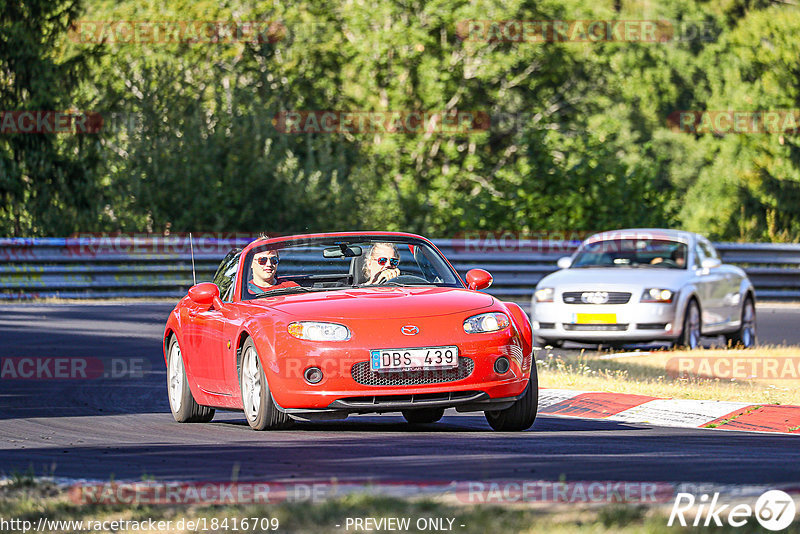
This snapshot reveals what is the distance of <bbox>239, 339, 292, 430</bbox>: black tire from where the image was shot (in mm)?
9656

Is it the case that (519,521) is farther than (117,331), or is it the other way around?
(117,331)

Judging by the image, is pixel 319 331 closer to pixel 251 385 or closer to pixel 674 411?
pixel 251 385

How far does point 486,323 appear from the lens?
9602 millimetres

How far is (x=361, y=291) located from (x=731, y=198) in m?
38.6

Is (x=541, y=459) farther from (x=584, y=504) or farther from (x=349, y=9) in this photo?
(x=349, y=9)

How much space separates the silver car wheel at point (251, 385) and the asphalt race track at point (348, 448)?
0.61ft

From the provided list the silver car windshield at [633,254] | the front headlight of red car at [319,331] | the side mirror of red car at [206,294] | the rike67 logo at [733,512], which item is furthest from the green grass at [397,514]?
the silver car windshield at [633,254]

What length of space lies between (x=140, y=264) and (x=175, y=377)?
44.3ft

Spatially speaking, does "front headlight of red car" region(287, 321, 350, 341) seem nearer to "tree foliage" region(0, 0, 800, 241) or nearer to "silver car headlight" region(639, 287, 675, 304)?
"silver car headlight" region(639, 287, 675, 304)

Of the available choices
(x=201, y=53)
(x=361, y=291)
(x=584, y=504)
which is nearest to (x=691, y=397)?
(x=361, y=291)

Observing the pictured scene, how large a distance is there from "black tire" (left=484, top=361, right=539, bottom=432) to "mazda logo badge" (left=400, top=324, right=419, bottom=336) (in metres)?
0.92

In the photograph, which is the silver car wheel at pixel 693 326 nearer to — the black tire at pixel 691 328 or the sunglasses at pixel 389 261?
the black tire at pixel 691 328

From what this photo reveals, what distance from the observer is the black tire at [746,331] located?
1912 centimetres

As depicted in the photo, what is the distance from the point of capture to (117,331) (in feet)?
62.2
